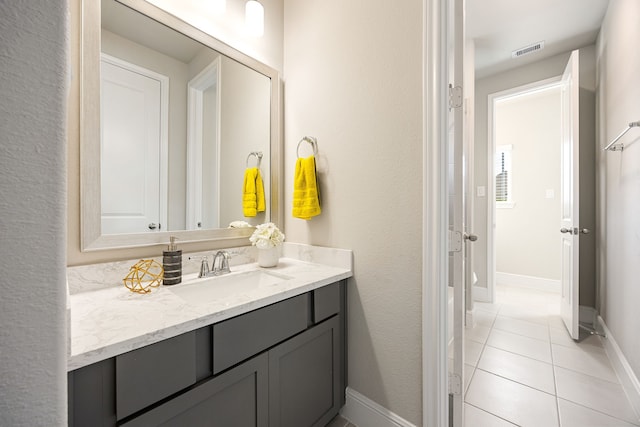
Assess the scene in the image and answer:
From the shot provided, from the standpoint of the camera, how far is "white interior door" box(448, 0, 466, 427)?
1172 millimetres

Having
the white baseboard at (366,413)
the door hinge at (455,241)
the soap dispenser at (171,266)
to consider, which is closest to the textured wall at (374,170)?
the white baseboard at (366,413)

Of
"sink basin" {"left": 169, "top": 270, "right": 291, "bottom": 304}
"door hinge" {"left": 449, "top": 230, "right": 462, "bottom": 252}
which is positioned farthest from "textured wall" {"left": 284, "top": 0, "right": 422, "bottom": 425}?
"sink basin" {"left": 169, "top": 270, "right": 291, "bottom": 304}

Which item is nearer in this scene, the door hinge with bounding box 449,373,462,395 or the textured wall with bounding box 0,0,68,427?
the textured wall with bounding box 0,0,68,427

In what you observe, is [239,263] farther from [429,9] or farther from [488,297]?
[488,297]

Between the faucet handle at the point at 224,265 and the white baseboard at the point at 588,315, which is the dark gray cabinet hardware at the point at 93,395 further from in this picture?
the white baseboard at the point at 588,315

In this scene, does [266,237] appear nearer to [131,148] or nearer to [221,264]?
[221,264]

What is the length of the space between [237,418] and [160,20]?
1.68 m

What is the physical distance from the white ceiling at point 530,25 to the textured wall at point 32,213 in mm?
2705

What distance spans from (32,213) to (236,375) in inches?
31.5

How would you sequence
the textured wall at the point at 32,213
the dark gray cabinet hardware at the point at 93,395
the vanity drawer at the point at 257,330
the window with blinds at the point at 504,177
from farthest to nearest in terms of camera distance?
the window with blinds at the point at 504,177, the vanity drawer at the point at 257,330, the dark gray cabinet hardware at the point at 93,395, the textured wall at the point at 32,213

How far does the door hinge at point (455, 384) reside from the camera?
120 cm

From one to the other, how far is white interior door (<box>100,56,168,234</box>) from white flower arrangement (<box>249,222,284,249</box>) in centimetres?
45

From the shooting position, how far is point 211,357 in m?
0.84

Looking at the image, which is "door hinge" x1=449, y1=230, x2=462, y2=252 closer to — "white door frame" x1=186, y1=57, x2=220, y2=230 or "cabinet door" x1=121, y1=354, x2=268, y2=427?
"cabinet door" x1=121, y1=354, x2=268, y2=427
